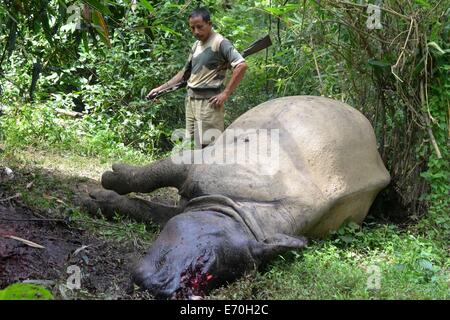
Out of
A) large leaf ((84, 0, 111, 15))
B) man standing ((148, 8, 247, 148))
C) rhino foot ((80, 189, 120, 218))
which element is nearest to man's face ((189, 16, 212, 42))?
man standing ((148, 8, 247, 148))

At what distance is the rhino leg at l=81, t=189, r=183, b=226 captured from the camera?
5180 millimetres

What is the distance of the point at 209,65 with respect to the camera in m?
5.98

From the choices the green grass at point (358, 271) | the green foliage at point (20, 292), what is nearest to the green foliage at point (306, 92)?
the green grass at point (358, 271)

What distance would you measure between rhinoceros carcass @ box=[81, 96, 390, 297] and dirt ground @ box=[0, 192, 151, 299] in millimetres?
296

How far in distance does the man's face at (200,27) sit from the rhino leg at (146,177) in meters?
1.28

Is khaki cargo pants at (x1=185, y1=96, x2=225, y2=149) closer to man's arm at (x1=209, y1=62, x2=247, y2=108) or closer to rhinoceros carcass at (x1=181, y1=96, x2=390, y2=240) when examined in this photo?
man's arm at (x1=209, y1=62, x2=247, y2=108)

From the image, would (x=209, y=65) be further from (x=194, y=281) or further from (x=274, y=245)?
(x=194, y=281)

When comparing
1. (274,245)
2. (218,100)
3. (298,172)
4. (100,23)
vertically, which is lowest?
(274,245)

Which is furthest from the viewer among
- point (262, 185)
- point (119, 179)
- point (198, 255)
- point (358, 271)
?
point (119, 179)

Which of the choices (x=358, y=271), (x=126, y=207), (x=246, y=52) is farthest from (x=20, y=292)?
(x=246, y=52)

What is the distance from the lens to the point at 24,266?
383 cm

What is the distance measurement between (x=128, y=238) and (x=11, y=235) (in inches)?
36.4

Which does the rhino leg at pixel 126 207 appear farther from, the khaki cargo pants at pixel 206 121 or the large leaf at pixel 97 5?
the large leaf at pixel 97 5

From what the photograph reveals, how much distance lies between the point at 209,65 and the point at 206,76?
0.09m
